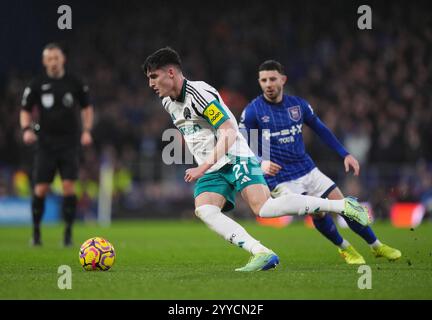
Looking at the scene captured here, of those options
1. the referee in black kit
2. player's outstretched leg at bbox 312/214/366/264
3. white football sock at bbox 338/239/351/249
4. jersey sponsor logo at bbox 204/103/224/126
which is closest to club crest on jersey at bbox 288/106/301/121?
player's outstretched leg at bbox 312/214/366/264

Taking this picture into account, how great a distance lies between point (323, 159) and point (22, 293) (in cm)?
1439

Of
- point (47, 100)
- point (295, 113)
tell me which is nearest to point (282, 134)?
point (295, 113)

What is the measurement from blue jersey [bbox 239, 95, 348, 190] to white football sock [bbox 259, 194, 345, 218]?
50.4 inches

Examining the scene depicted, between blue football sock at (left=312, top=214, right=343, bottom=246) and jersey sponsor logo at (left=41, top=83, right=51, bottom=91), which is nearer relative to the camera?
blue football sock at (left=312, top=214, right=343, bottom=246)

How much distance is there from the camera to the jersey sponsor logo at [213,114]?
6754 millimetres

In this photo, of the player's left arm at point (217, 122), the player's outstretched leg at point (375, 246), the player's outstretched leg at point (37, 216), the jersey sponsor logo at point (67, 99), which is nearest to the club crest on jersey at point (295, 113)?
the player's outstretched leg at point (375, 246)

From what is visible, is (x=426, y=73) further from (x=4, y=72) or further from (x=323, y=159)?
(x=4, y=72)

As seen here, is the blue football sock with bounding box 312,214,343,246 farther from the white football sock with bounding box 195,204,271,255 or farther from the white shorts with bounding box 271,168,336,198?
the white football sock with bounding box 195,204,271,255

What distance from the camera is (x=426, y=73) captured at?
2020cm

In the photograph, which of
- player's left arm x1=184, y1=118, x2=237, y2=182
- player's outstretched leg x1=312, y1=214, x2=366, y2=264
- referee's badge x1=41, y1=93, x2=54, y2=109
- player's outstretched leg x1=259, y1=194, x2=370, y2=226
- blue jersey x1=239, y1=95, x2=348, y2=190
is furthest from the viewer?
referee's badge x1=41, y1=93, x2=54, y2=109

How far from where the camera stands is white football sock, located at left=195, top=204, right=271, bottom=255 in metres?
6.79

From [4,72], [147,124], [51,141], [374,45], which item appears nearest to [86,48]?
[4,72]

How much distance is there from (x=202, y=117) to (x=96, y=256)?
1.53m
